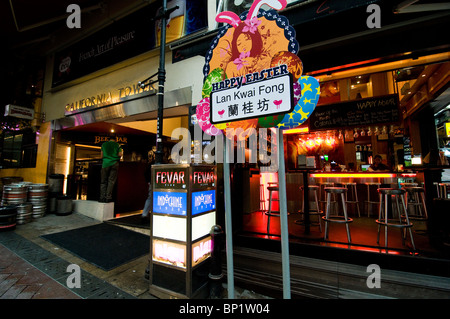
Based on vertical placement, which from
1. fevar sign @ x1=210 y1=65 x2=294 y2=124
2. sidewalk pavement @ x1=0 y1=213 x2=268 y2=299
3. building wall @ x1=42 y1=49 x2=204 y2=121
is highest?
building wall @ x1=42 y1=49 x2=204 y2=121

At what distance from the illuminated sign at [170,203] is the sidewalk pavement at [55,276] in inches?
40.6

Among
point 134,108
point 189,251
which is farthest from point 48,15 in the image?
→ point 189,251

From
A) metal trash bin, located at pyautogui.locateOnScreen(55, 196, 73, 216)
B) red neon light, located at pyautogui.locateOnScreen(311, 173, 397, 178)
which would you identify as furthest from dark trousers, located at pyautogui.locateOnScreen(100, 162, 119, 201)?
red neon light, located at pyautogui.locateOnScreen(311, 173, 397, 178)

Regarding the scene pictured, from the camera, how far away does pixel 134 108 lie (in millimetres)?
5789

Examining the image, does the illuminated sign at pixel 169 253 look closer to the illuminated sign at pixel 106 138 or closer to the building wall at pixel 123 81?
the building wall at pixel 123 81

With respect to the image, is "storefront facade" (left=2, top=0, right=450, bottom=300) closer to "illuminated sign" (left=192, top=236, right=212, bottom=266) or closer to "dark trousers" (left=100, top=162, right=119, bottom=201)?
"dark trousers" (left=100, top=162, right=119, bottom=201)

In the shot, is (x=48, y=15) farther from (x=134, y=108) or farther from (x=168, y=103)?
(x=168, y=103)

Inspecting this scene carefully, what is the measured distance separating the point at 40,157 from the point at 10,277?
7.23 meters

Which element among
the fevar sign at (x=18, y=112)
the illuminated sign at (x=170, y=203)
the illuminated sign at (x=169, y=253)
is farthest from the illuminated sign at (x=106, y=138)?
the illuminated sign at (x=169, y=253)

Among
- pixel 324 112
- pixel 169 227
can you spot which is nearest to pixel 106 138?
pixel 169 227

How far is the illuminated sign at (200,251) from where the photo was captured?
2.25 metres

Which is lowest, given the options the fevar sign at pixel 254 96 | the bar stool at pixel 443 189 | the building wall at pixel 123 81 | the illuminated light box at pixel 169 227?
the illuminated light box at pixel 169 227

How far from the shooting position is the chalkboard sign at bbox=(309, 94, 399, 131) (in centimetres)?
539

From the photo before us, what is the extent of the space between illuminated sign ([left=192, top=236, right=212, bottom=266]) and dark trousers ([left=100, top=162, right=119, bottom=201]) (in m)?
4.48
